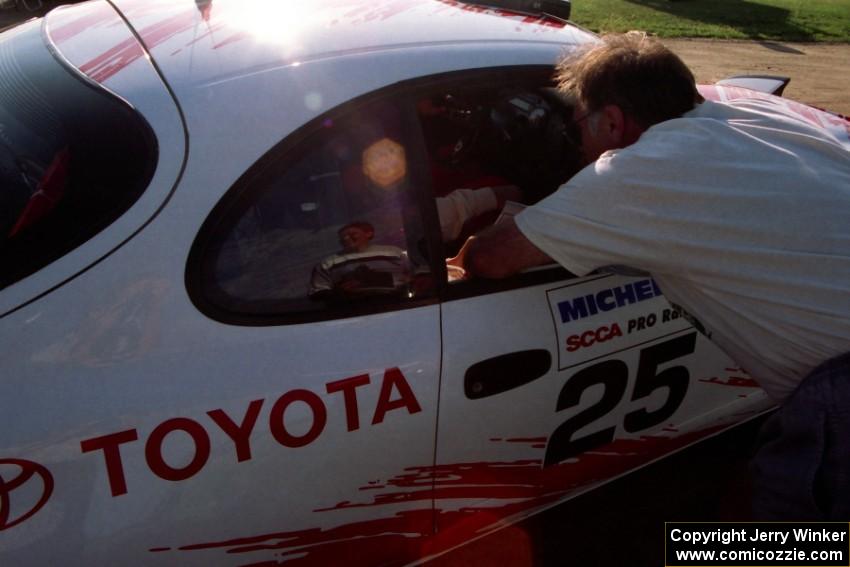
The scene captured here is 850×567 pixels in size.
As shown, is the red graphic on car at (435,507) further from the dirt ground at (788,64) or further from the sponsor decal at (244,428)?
the dirt ground at (788,64)

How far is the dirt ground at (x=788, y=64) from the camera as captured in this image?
27.8ft

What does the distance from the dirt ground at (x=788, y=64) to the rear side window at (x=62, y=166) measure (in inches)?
317

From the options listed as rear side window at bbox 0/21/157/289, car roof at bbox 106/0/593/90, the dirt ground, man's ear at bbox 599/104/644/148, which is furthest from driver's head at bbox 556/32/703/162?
the dirt ground

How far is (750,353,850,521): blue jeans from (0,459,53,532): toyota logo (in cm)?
157

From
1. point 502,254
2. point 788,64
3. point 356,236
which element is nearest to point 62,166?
point 356,236

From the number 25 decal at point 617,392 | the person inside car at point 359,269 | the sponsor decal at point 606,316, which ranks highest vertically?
the person inside car at point 359,269

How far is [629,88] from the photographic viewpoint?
1.77 meters

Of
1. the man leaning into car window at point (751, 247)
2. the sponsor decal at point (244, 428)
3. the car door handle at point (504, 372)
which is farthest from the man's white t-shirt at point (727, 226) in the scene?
the sponsor decal at point (244, 428)

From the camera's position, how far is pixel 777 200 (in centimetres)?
155

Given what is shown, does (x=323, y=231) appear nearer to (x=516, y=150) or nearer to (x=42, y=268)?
(x=42, y=268)

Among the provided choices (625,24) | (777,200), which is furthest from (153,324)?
(625,24)

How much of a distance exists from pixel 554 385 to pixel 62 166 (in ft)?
4.04

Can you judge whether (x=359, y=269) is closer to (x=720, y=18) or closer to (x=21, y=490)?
(x=21, y=490)

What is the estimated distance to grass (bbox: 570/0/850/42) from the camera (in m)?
12.3
